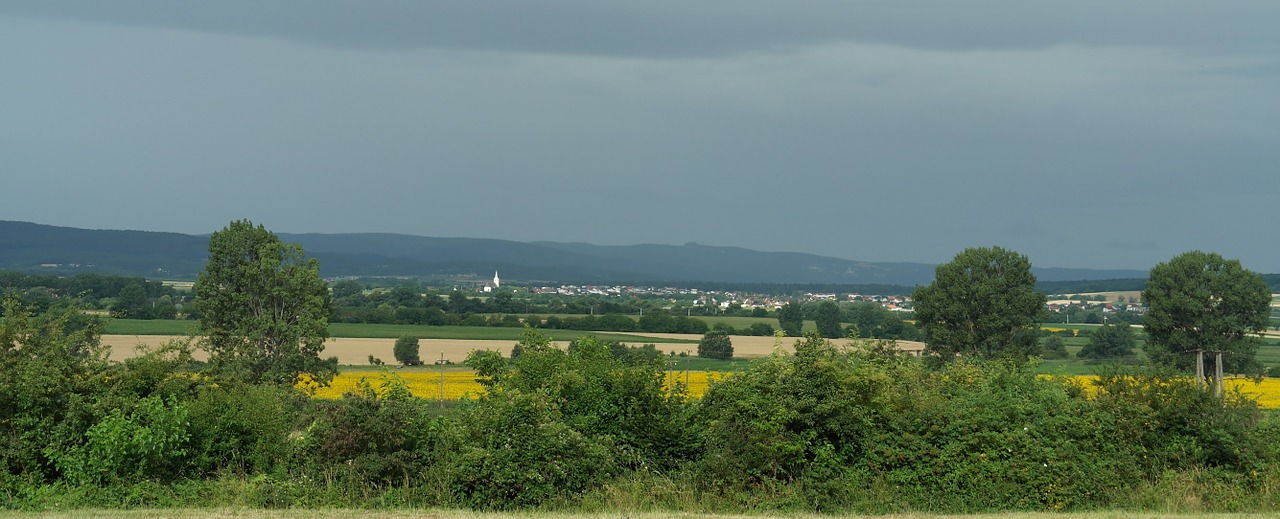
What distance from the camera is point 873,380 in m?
17.8

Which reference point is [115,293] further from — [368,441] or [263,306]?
[368,441]

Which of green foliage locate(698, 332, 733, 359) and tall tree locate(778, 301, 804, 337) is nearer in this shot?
green foliage locate(698, 332, 733, 359)

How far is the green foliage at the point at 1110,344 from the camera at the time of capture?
76.0 meters

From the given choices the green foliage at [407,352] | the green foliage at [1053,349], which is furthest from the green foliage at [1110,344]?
the green foliage at [407,352]

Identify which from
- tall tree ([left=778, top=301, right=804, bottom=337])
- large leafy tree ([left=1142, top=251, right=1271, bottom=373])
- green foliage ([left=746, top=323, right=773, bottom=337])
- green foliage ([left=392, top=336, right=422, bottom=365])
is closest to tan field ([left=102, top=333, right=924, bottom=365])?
green foliage ([left=392, top=336, right=422, bottom=365])

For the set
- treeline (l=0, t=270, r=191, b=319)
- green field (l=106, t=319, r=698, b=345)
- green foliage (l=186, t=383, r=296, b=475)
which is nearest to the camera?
green foliage (l=186, t=383, r=296, b=475)

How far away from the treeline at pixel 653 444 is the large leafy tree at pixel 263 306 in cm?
1572

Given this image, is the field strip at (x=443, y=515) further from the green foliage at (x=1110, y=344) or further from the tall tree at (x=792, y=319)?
the tall tree at (x=792, y=319)

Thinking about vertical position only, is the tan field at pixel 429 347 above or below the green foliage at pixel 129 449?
below

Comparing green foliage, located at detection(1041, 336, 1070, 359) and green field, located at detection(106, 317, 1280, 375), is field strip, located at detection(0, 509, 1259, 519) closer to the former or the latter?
green field, located at detection(106, 317, 1280, 375)

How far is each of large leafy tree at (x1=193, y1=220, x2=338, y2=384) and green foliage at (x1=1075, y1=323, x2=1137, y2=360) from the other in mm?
55671

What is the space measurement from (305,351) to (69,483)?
18.3m

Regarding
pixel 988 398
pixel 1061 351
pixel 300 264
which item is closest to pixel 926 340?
pixel 1061 351

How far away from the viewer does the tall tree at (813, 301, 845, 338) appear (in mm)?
94056
